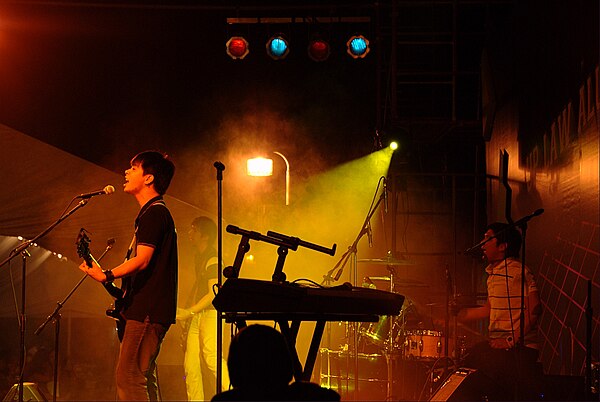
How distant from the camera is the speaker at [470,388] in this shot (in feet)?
18.0

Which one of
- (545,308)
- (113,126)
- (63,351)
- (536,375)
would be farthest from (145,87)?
(536,375)

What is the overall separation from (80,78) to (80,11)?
3.20ft

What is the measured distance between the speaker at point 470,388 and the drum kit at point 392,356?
161 cm

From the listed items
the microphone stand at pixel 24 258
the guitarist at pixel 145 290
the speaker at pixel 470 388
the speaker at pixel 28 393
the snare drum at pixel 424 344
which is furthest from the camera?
the snare drum at pixel 424 344

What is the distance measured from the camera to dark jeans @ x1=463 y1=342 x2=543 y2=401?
18.1 feet

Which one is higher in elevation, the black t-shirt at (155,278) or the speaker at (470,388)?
the black t-shirt at (155,278)

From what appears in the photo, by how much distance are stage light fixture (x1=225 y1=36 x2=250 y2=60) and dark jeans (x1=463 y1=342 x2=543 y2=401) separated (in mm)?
4816

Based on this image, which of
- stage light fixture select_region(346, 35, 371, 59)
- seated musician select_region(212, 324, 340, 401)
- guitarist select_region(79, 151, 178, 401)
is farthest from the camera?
stage light fixture select_region(346, 35, 371, 59)

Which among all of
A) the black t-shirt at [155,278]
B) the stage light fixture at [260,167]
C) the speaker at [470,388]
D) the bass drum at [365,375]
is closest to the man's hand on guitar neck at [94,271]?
the black t-shirt at [155,278]

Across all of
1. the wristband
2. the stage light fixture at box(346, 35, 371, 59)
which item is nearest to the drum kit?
the stage light fixture at box(346, 35, 371, 59)

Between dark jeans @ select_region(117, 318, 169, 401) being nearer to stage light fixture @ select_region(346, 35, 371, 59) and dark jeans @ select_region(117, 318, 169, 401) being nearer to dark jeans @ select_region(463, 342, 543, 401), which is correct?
dark jeans @ select_region(463, 342, 543, 401)

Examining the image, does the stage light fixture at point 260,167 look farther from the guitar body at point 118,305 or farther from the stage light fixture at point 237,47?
the guitar body at point 118,305

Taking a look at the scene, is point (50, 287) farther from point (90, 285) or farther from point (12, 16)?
point (12, 16)

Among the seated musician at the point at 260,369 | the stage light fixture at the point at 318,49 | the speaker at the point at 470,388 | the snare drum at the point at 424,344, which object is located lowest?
the speaker at the point at 470,388
